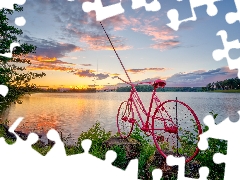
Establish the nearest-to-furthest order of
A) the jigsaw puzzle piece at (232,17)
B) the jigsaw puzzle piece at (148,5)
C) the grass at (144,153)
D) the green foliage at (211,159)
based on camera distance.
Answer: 1. the jigsaw puzzle piece at (232,17)
2. the jigsaw puzzle piece at (148,5)
3. the green foliage at (211,159)
4. the grass at (144,153)

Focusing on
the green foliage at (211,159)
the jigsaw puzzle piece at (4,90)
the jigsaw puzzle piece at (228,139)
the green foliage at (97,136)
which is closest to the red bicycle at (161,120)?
the green foliage at (211,159)

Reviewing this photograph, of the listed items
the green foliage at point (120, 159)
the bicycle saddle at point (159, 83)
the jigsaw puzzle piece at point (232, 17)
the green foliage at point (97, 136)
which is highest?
the jigsaw puzzle piece at point (232, 17)

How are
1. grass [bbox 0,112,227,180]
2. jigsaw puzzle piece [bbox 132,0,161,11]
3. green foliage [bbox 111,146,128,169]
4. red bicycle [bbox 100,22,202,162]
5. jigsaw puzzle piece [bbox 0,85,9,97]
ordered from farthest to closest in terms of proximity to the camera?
green foliage [bbox 111,146,128,169]
grass [bbox 0,112,227,180]
red bicycle [bbox 100,22,202,162]
jigsaw puzzle piece [bbox 0,85,9,97]
jigsaw puzzle piece [bbox 132,0,161,11]

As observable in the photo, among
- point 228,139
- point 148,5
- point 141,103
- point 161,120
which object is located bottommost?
point 228,139

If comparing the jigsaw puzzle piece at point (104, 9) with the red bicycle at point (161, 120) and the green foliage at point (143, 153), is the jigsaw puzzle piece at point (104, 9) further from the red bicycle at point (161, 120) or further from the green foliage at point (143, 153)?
the green foliage at point (143, 153)

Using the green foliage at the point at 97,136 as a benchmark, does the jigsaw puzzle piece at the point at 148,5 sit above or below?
above

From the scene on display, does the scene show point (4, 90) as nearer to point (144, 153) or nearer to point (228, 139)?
point (228, 139)

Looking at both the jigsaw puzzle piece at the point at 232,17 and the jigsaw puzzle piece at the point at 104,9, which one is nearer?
the jigsaw puzzle piece at the point at 232,17

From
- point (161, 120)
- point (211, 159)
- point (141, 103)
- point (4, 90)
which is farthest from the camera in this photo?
point (211, 159)

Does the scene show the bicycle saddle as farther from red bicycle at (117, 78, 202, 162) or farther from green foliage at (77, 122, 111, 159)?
green foliage at (77, 122, 111, 159)

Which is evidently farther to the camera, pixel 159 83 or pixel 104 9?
pixel 159 83

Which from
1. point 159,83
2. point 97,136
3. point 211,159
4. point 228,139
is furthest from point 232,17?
point 97,136

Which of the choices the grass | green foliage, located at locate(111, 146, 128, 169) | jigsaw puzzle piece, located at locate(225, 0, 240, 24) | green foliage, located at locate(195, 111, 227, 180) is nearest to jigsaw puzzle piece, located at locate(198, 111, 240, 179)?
jigsaw puzzle piece, located at locate(225, 0, 240, 24)

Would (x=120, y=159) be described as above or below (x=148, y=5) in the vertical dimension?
below
